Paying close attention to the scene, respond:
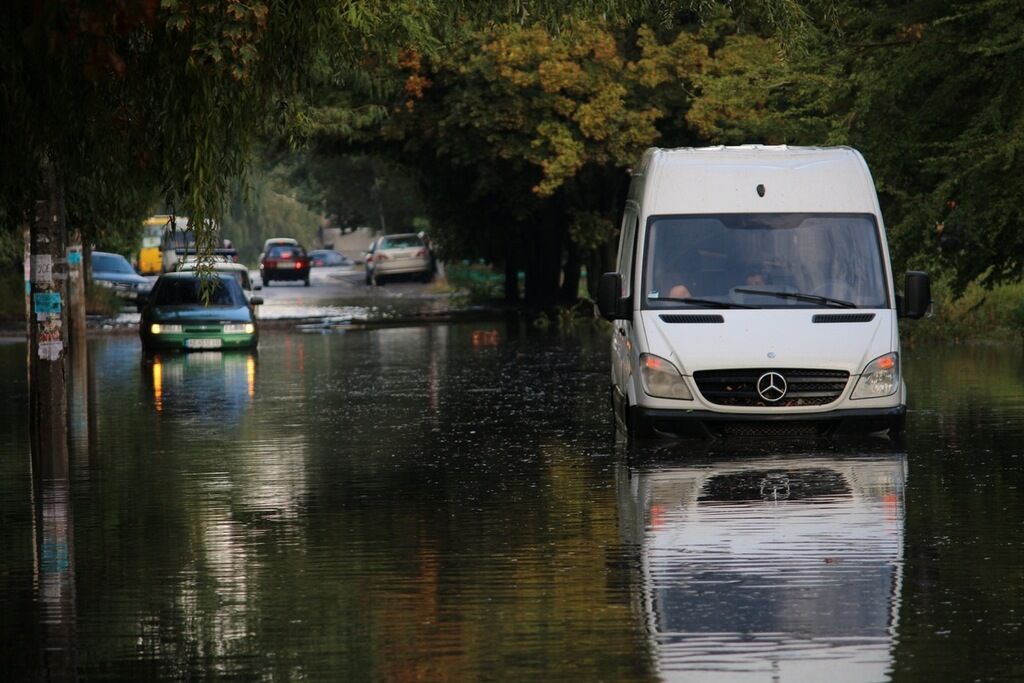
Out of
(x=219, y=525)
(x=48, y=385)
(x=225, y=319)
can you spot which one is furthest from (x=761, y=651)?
(x=225, y=319)

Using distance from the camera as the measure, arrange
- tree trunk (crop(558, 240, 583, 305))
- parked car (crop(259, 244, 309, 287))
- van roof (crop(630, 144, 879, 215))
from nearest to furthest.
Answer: van roof (crop(630, 144, 879, 215)) → tree trunk (crop(558, 240, 583, 305)) → parked car (crop(259, 244, 309, 287))

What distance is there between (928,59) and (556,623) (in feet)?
53.2

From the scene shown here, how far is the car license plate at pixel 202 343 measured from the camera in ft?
121

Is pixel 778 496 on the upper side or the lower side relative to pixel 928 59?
lower

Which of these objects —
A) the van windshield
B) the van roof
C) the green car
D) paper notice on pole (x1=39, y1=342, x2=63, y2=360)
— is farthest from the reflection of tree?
the green car

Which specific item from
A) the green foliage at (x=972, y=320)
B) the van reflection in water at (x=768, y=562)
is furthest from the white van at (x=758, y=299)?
the green foliage at (x=972, y=320)

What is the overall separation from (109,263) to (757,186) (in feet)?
147

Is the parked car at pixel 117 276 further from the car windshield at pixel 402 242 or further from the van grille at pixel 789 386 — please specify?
the van grille at pixel 789 386

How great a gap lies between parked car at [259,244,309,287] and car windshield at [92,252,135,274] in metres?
28.1

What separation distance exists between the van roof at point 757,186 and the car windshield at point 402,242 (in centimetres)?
6616

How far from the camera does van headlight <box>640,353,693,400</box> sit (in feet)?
54.2

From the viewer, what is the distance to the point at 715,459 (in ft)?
54.3

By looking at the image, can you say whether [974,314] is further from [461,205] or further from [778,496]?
[778,496]

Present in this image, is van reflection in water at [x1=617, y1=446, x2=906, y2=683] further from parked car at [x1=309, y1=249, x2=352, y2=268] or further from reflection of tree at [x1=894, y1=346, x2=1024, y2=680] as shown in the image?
parked car at [x1=309, y1=249, x2=352, y2=268]
